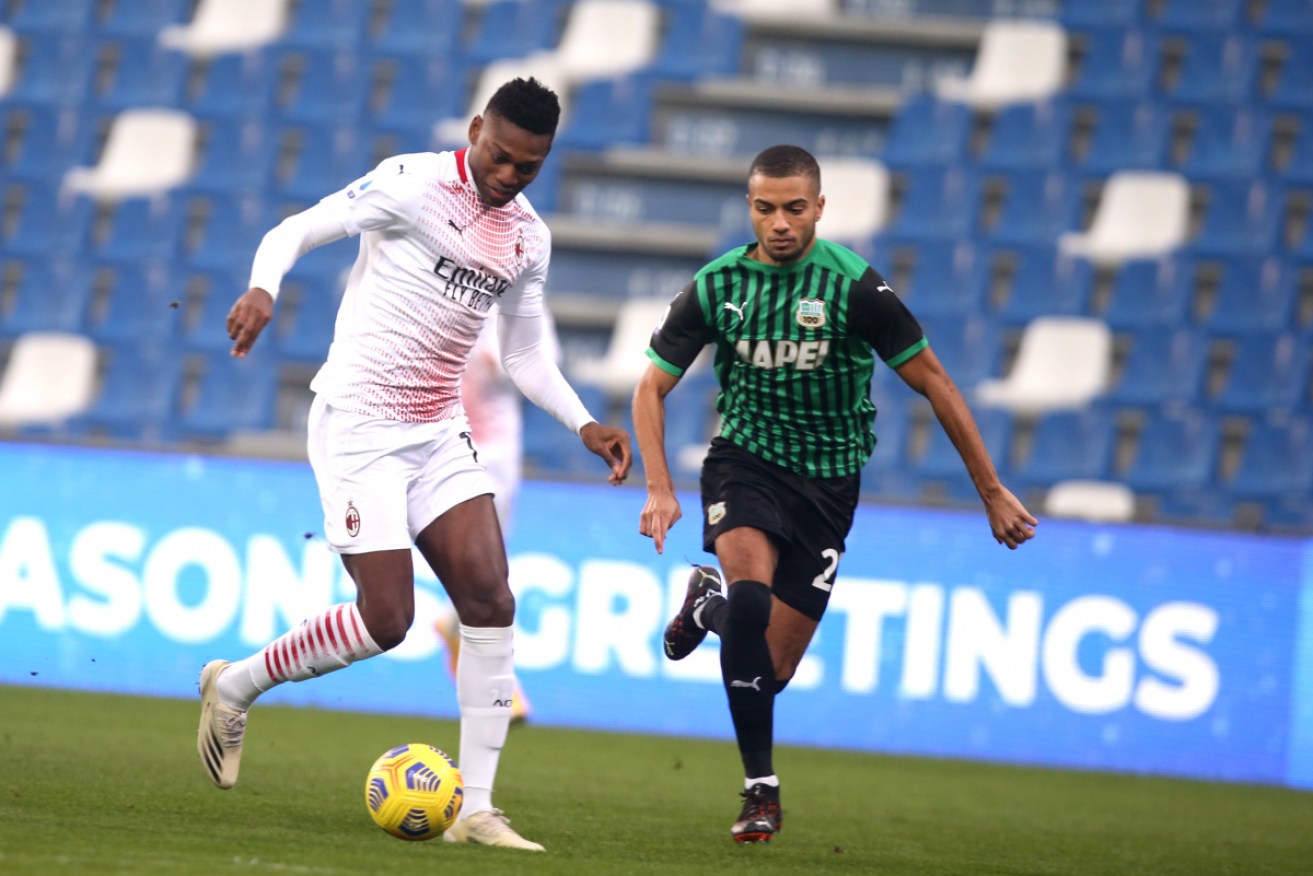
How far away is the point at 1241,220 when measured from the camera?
44.3ft

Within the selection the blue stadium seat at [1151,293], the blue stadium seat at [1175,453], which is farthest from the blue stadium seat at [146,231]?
the blue stadium seat at [1175,453]

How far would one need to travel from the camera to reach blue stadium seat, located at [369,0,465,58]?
1542cm

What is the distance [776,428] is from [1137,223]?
29.0 feet

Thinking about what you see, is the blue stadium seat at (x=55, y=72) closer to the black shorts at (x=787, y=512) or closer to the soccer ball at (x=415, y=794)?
the black shorts at (x=787, y=512)

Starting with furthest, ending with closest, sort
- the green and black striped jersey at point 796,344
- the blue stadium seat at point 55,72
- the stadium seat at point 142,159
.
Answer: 1. the blue stadium seat at point 55,72
2. the stadium seat at point 142,159
3. the green and black striped jersey at point 796,344

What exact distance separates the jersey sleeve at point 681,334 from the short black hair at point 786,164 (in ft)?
1.49

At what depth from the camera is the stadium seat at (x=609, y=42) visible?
597 inches

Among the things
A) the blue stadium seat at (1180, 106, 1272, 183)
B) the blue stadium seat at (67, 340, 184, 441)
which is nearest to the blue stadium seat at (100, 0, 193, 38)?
the blue stadium seat at (67, 340, 184, 441)

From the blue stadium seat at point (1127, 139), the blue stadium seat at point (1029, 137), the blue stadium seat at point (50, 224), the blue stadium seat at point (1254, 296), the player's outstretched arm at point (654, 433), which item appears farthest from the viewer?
the blue stadium seat at point (50, 224)

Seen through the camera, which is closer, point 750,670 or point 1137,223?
point 750,670

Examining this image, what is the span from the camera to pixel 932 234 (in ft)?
45.1

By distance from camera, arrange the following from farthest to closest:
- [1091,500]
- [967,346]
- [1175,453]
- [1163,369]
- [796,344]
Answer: [967,346], [1163,369], [1175,453], [1091,500], [796,344]

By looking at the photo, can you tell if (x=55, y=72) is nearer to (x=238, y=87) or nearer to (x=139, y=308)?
(x=238, y=87)

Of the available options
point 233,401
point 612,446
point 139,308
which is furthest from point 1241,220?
point 612,446
